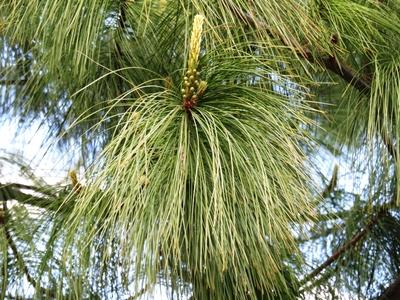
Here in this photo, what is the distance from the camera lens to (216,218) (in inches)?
35.4

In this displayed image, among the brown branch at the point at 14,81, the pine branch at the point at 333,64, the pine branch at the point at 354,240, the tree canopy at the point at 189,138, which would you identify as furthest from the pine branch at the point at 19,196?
the pine branch at the point at 354,240

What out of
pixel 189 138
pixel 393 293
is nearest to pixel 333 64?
pixel 189 138

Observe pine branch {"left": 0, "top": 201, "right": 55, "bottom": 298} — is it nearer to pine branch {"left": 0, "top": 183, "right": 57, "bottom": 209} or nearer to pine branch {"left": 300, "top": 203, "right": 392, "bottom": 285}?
pine branch {"left": 0, "top": 183, "right": 57, "bottom": 209}

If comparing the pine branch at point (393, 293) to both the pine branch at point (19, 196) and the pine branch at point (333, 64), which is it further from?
the pine branch at point (19, 196)

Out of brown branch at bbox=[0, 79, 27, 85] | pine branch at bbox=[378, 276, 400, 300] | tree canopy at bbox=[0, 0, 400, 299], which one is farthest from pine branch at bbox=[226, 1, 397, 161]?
brown branch at bbox=[0, 79, 27, 85]

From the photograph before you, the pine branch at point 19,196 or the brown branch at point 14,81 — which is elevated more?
the brown branch at point 14,81

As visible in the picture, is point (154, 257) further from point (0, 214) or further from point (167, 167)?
point (0, 214)

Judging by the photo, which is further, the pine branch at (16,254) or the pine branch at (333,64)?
the pine branch at (16,254)

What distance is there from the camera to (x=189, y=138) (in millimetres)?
944

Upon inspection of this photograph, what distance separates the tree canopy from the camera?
3.02ft

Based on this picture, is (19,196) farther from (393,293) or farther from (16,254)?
(393,293)

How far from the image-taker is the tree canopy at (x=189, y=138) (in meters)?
0.92

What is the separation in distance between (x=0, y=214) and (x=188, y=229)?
0.41 m

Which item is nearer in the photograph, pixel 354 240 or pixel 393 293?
pixel 393 293
